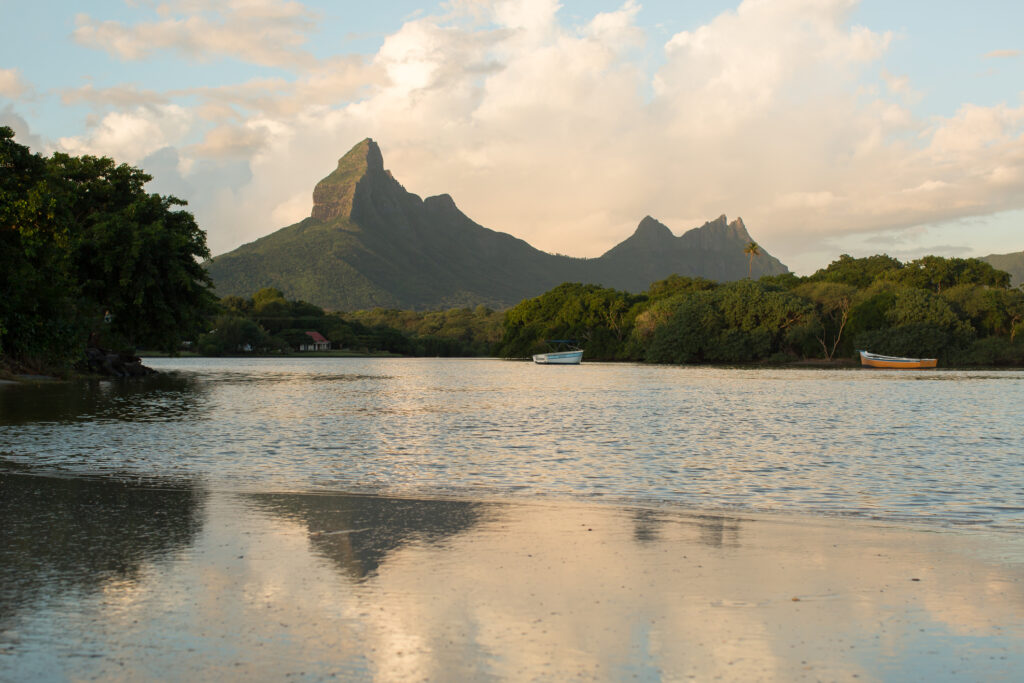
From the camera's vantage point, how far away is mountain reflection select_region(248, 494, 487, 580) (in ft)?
26.2

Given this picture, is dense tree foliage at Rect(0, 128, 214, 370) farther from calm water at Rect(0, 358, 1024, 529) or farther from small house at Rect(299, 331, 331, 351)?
small house at Rect(299, 331, 331, 351)

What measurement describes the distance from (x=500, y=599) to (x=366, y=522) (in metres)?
3.44

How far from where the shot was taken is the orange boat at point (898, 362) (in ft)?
329

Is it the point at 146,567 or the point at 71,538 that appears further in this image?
the point at 71,538

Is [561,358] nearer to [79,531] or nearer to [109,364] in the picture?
[109,364]

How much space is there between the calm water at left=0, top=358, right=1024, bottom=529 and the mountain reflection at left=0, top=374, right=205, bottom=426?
13 cm

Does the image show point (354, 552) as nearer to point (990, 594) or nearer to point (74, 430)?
point (990, 594)

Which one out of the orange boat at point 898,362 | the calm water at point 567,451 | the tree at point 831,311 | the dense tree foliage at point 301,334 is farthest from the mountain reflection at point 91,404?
the dense tree foliage at point 301,334

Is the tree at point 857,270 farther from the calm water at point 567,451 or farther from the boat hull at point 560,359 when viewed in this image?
the calm water at point 567,451

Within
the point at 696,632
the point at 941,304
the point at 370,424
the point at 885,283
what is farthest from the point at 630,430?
the point at 885,283

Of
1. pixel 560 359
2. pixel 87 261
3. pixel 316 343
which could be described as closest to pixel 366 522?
pixel 87 261

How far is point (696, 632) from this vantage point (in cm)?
577

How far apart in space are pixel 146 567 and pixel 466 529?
3273 mm

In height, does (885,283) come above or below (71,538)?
above
